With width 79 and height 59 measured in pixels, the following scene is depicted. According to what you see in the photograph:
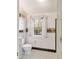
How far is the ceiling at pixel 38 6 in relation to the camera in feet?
14.6

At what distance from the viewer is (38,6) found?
192 inches

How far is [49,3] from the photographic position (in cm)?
440

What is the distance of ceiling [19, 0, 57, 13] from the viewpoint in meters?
4.44
